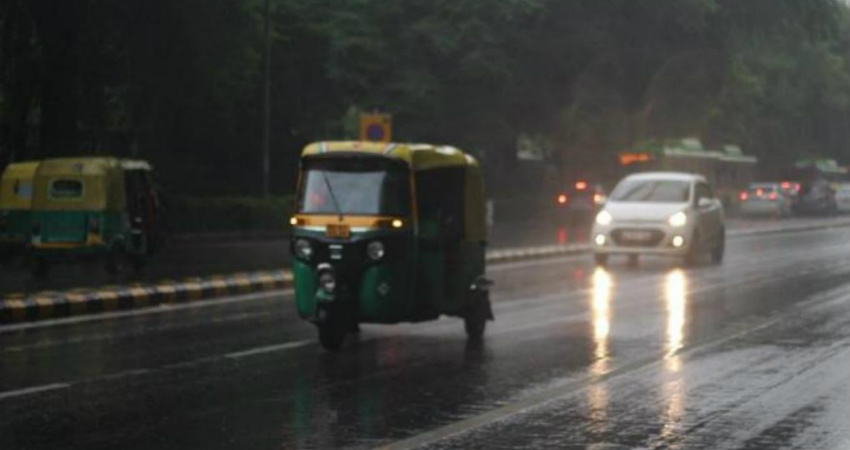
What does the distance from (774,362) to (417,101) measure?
37.3m

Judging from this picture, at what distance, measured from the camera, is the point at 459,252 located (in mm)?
15492

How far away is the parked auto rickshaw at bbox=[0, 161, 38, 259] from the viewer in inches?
1147

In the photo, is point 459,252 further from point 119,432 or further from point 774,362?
point 119,432

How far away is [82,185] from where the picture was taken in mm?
26547

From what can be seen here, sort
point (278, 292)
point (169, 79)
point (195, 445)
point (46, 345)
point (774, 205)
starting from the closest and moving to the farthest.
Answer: point (195, 445), point (46, 345), point (278, 292), point (169, 79), point (774, 205)

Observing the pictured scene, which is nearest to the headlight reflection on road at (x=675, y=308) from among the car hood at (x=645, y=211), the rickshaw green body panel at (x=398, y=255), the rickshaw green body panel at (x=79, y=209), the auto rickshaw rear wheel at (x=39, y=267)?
the car hood at (x=645, y=211)

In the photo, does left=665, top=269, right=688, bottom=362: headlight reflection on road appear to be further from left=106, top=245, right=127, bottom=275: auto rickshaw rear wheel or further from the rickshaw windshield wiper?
left=106, top=245, right=127, bottom=275: auto rickshaw rear wheel

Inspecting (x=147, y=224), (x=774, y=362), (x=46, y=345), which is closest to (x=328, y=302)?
(x=46, y=345)

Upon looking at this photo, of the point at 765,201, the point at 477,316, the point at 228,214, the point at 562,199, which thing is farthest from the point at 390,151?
the point at 765,201

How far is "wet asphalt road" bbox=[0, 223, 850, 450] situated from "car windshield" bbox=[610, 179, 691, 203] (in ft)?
28.9

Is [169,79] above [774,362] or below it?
above

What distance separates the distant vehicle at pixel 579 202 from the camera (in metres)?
58.5

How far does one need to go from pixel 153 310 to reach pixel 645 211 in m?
12.0

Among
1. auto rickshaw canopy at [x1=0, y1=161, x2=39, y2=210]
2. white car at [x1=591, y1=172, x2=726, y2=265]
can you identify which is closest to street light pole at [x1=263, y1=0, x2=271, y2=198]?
auto rickshaw canopy at [x1=0, y1=161, x2=39, y2=210]
